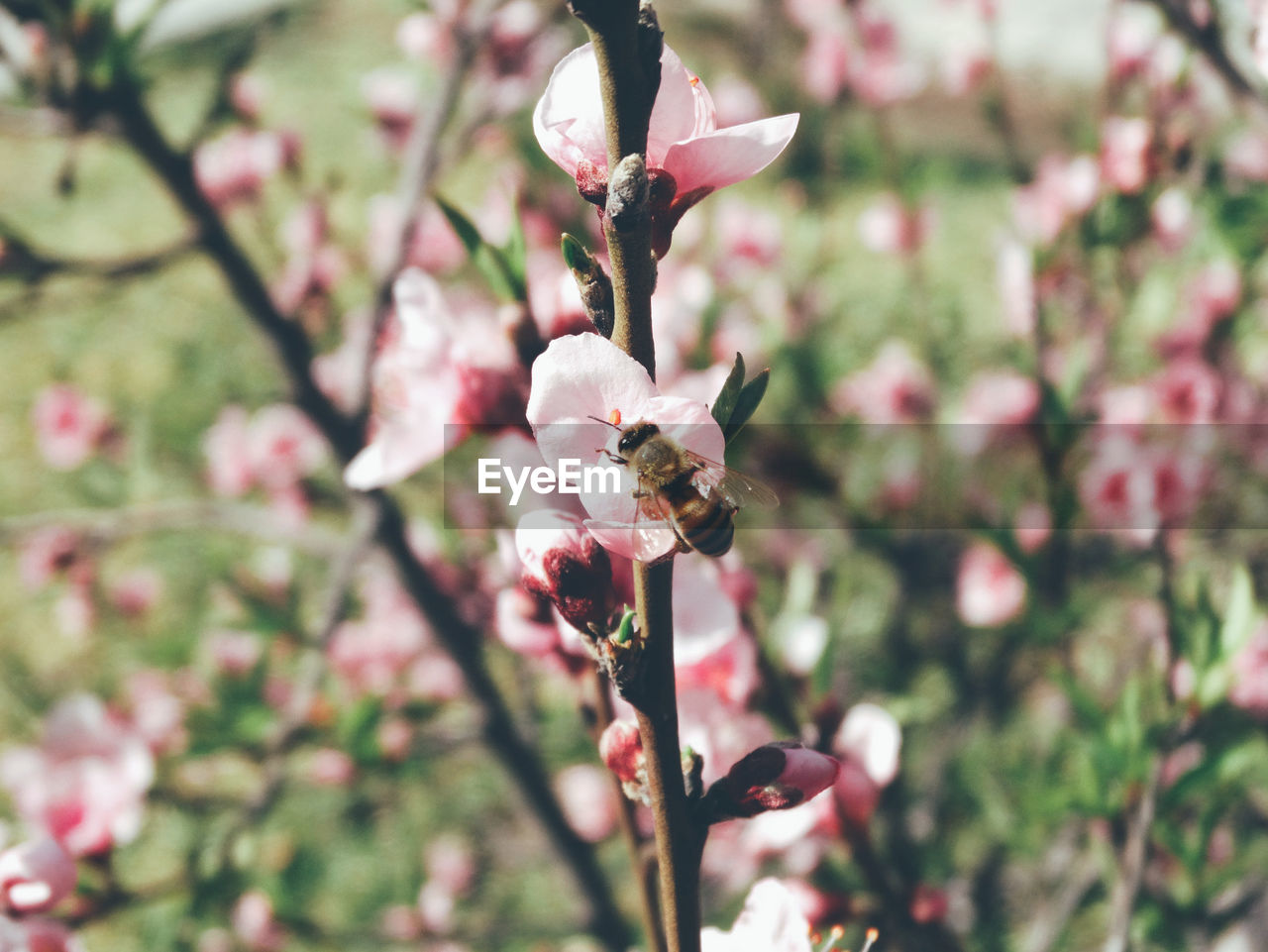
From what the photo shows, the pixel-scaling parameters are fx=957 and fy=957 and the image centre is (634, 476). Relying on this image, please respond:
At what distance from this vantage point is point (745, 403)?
49 centimetres

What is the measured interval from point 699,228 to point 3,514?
3.56 metres

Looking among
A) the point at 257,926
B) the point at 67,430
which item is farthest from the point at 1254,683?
the point at 67,430

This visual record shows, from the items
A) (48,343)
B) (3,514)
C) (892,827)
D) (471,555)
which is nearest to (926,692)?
(892,827)

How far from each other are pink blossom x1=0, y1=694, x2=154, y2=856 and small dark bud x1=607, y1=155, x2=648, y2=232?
1.04m

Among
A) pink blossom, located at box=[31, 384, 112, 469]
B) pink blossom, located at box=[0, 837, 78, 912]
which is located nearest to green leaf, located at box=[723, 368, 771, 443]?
pink blossom, located at box=[0, 837, 78, 912]

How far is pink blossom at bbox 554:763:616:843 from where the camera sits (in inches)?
82.9

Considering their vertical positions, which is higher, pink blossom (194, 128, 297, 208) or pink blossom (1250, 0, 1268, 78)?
pink blossom (194, 128, 297, 208)

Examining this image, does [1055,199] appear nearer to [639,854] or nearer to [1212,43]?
[1212,43]

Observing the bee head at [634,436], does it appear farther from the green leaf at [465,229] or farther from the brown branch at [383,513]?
the brown branch at [383,513]

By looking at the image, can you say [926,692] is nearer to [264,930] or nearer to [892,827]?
[892,827]

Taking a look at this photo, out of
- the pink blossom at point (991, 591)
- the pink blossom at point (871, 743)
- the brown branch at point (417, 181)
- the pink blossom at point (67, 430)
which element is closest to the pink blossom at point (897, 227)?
the pink blossom at point (991, 591)

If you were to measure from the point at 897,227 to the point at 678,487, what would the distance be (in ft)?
7.04

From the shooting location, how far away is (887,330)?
405cm

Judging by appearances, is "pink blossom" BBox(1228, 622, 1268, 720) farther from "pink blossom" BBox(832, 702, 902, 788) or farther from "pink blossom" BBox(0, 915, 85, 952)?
"pink blossom" BBox(0, 915, 85, 952)
